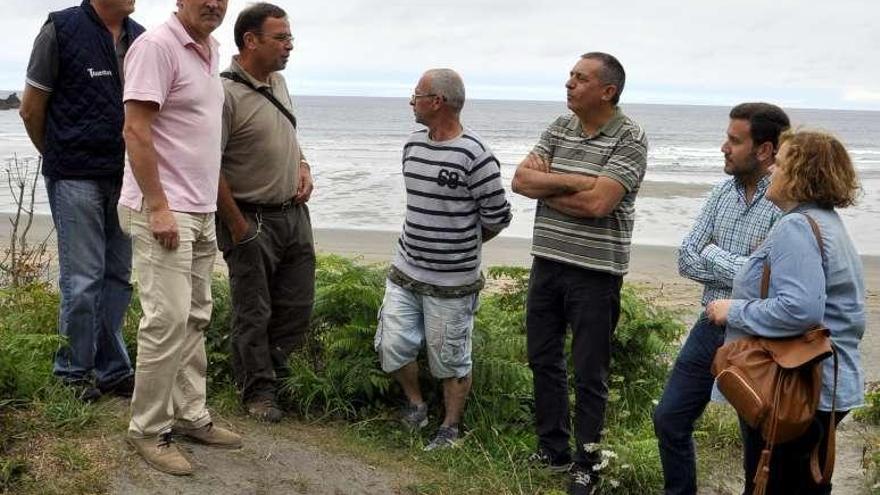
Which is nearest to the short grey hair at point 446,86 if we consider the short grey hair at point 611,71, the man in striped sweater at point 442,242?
the man in striped sweater at point 442,242

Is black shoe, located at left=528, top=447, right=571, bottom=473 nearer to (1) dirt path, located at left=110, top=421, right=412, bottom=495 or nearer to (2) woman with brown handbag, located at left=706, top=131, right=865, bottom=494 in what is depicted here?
(1) dirt path, located at left=110, top=421, right=412, bottom=495

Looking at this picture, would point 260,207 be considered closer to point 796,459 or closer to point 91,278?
point 91,278

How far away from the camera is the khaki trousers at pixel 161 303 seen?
446 cm

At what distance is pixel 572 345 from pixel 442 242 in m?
0.90

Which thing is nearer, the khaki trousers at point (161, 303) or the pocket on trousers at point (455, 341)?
the khaki trousers at point (161, 303)

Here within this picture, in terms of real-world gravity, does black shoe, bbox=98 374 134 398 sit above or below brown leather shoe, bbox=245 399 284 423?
above

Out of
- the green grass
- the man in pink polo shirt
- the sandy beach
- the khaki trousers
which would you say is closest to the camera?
the man in pink polo shirt

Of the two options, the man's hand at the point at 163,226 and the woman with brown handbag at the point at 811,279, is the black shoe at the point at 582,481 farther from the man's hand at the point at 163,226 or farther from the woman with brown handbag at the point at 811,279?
the man's hand at the point at 163,226

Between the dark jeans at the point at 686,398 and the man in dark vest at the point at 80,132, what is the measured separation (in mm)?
2970

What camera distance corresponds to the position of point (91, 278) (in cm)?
510

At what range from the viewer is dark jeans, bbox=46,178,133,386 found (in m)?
5.02

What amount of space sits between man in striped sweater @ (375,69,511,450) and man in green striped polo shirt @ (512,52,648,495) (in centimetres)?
30

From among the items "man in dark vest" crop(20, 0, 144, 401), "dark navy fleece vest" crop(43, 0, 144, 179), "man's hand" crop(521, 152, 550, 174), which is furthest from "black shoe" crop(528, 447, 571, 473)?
"dark navy fleece vest" crop(43, 0, 144, 179)

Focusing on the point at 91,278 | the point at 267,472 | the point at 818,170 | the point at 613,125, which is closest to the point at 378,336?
the point at 267,472
